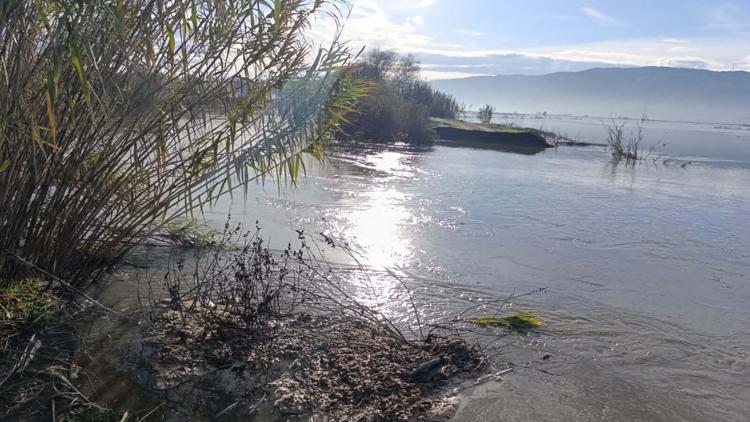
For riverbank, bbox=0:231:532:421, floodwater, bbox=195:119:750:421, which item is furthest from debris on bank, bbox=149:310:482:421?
floodwater, bbox=195:119:750:421

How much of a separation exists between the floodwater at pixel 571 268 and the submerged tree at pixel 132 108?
2286 millimetres

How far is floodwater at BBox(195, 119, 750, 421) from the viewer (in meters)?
4.69

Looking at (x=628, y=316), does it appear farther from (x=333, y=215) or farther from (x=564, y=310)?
(x=333, y=215)

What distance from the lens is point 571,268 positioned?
8.17 meters

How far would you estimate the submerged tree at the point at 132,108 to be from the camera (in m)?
4.05

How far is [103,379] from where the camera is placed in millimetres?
3900

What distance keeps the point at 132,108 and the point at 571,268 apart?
6.06 metres

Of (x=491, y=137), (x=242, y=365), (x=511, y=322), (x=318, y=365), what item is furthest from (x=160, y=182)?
(x=491, y=137)

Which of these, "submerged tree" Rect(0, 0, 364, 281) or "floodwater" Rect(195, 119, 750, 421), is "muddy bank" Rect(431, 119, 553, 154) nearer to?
"floodwater" Rect(195, 119, 750, 421)

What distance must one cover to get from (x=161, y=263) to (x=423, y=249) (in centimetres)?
371

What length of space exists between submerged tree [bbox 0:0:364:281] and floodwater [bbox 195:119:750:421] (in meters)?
2.29

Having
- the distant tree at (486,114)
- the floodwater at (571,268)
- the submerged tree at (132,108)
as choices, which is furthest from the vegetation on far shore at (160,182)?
the distant tree at (486,114)

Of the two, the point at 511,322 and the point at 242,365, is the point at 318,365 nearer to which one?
the point at 242,365

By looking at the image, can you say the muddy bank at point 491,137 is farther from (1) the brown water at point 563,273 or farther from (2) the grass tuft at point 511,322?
(2) the grass tuft at point 511,322
